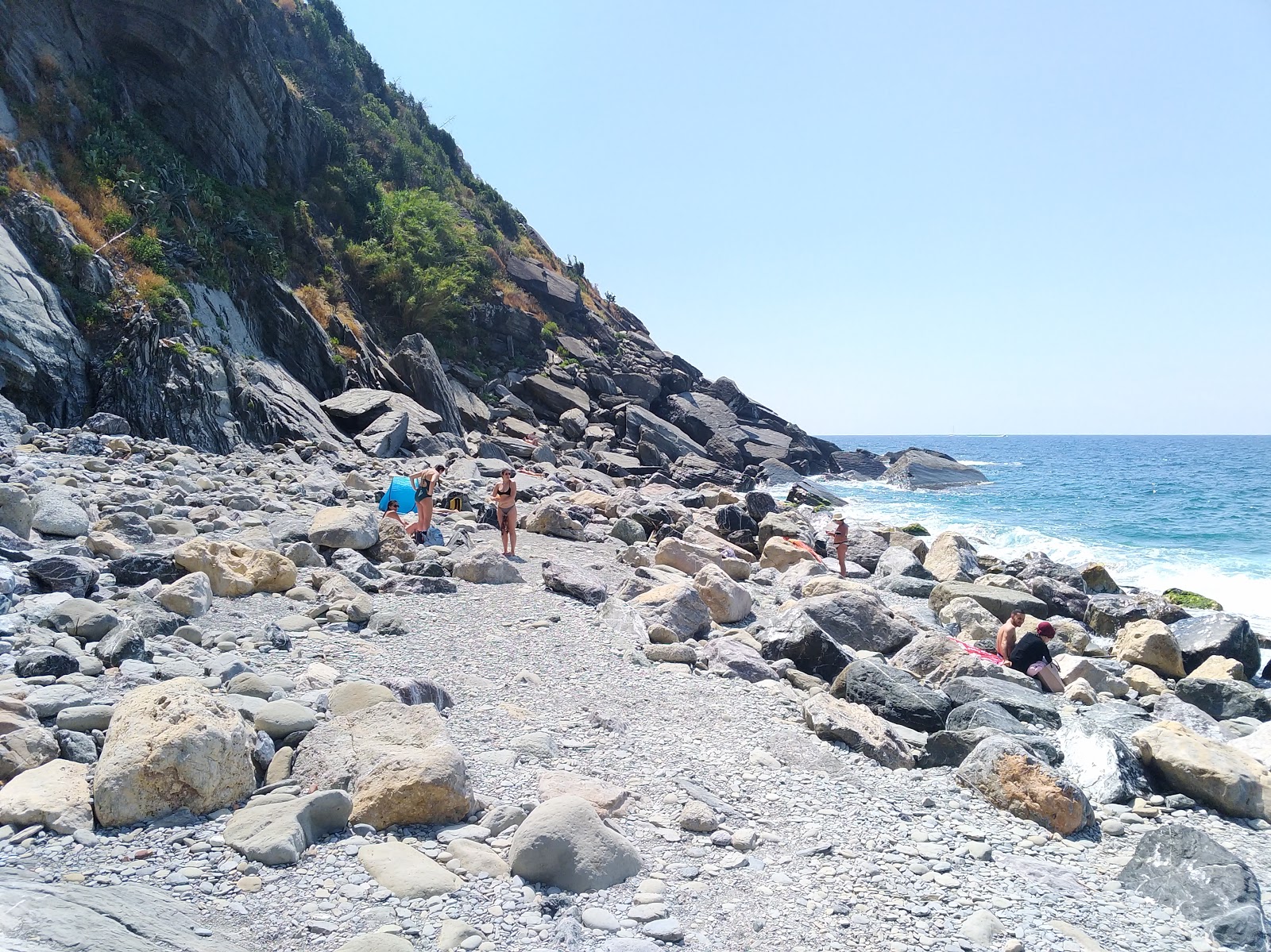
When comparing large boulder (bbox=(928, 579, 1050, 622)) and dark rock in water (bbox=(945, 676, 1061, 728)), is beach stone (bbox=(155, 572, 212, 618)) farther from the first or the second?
large boulder (bbox=(928, 579, 1050, 622))

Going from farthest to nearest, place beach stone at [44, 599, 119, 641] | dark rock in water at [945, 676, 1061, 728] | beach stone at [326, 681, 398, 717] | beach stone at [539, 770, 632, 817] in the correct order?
1. dark rock in water at [945, 676, 1061, 728]
2. beach stone at [44, 599, 119, 641]
3. beach stone at [326, 681, 398, 717]
4. beach stone at [539, 770, 632, 817]

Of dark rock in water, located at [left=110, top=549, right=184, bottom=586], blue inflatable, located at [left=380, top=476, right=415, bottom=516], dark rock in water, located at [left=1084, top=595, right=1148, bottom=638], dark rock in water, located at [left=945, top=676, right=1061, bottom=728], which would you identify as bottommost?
dark rock in water, located at [left=1084, top=595, right=1148, bottom=638]

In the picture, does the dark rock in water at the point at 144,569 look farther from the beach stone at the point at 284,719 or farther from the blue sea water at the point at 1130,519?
the blue sea water at the point at 1130,519

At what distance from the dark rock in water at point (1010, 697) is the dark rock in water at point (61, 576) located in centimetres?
806

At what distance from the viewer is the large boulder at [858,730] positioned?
6.03 m

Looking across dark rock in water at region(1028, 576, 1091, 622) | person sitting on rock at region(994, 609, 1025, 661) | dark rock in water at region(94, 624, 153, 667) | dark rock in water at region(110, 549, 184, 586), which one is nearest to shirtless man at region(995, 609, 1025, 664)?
person sitting on rock at region(994, 609, 1025, 661)

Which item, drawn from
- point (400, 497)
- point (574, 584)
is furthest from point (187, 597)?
point (400, 497)

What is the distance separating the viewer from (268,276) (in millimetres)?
24500

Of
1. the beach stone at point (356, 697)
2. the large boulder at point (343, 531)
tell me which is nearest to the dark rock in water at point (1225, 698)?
the beach stone at point (356, 697)

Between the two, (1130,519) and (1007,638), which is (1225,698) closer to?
(1007,638)

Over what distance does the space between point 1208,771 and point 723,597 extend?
545 centimetres

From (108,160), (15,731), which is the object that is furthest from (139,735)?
(108,160)

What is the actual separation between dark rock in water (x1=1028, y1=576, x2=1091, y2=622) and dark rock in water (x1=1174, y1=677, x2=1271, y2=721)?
180 inches

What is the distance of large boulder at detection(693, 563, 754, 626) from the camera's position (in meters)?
10.1
